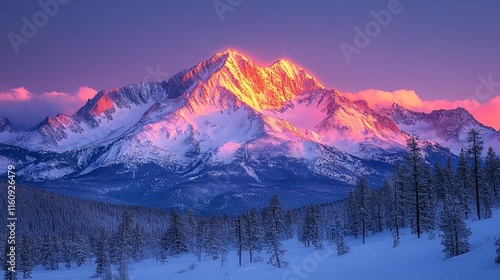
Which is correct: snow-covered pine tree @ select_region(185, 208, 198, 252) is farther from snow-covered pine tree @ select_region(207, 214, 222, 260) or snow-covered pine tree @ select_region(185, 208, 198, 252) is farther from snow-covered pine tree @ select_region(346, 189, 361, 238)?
snow-covered pine tree @ select_region(346, 189, 361, 238)

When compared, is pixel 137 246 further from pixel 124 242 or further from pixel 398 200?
pixel 398 200

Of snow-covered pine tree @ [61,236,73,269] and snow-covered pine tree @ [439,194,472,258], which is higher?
snow-covered pine tree @ [439,194,472,258]

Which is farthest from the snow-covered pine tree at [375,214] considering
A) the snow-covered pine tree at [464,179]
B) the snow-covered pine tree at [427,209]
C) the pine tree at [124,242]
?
the pine tree at [124,242]

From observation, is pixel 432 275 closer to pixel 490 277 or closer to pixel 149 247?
pixel 490 277

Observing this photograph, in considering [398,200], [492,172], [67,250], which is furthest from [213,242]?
[492,172]

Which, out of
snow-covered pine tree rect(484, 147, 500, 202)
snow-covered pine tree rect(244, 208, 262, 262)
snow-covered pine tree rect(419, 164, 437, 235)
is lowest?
snow-covered pine tree rect(244, 208, 262, 262)

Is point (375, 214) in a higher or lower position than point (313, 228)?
higher

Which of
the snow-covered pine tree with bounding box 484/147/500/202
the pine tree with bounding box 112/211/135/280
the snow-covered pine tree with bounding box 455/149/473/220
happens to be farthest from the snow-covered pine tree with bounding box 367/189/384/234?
the pine tree with bounding box 112/211/135/280

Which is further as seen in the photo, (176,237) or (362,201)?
(176,237)

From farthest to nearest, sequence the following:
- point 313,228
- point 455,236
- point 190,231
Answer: point 190,231, point 313,228, point 455,236

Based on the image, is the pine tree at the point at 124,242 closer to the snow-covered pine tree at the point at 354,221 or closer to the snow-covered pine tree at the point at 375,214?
the snow-covered pine tree at the point at 354,221

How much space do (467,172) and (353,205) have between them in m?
23.0

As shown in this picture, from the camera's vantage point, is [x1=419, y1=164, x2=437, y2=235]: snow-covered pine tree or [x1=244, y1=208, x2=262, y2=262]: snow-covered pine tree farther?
[x1=244, y1=208, x2=262, y2=262]: snow-covered pine tree

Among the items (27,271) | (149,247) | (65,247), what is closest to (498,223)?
(27,271)
